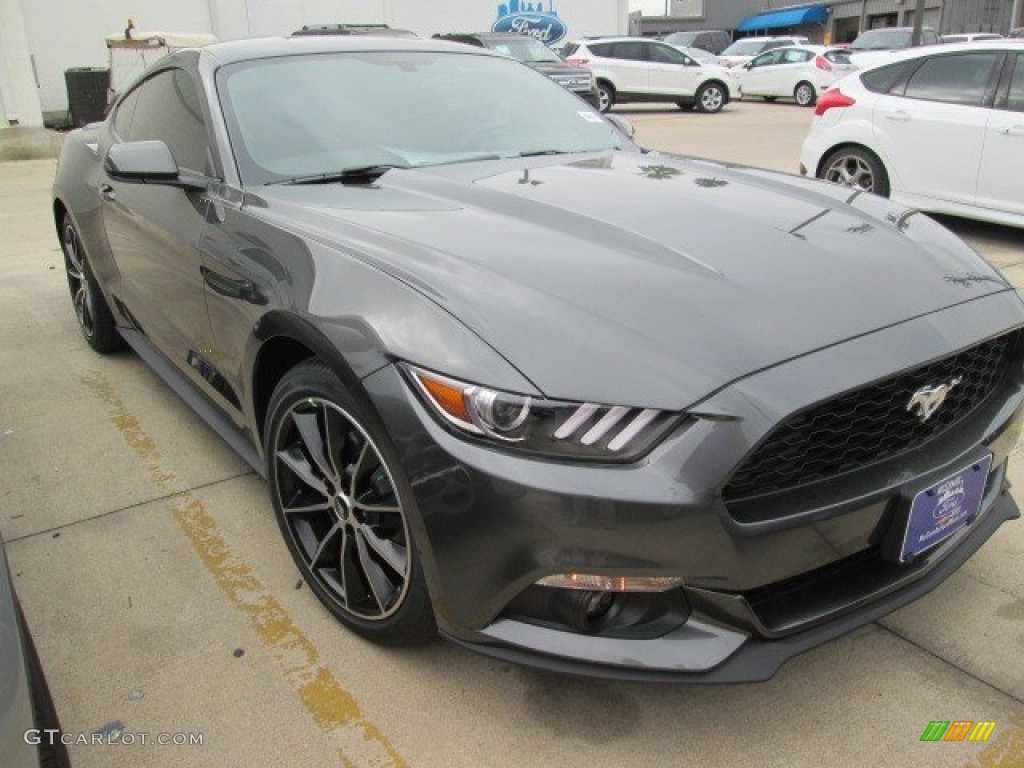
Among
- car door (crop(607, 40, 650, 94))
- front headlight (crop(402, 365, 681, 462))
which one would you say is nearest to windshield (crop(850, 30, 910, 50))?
car door (crop(607, 40, 650, 94))

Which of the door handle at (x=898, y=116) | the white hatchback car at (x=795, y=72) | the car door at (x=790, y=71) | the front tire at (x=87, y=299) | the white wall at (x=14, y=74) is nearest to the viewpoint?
the front tire at (x=87, y=299)

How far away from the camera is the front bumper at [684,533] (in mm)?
1745

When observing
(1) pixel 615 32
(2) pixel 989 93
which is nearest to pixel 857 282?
(2) pixel 989 93

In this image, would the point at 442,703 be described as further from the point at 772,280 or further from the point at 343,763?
the point at 772,280

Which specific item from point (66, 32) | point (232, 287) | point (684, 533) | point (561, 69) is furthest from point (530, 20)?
point (684, 533)

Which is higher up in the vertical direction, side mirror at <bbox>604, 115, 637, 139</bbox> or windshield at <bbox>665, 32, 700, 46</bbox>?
side mirror at <bbox>604, 115, 637, 139</bbox>

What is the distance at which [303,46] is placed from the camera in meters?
3.40

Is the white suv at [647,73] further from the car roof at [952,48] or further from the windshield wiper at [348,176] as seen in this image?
the windshield wiper at [348,176]

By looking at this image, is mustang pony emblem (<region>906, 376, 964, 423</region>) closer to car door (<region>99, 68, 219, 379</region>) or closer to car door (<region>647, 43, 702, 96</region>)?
car door (<region>99, 68, 219, 379</region>)

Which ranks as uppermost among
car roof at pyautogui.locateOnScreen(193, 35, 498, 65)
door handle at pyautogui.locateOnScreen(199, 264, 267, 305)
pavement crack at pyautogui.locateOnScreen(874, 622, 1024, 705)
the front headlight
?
car roof at pyautogui.locateOnScreen(193, 35, 498, 65)

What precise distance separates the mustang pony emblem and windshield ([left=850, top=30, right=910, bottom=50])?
85.7ft

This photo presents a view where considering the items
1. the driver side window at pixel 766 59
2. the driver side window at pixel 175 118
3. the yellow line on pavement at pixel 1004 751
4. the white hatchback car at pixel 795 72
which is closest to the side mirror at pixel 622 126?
the driver side window at pixel 175 118

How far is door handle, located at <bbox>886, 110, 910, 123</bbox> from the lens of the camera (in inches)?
271

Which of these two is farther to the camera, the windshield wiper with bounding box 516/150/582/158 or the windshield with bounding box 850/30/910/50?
the windshield with bounding box 850/30/910/50
